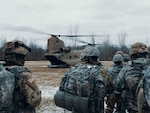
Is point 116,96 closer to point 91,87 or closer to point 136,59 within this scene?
point 136,59

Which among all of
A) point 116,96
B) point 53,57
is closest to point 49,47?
point 53,57

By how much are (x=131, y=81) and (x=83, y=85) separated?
90 cm

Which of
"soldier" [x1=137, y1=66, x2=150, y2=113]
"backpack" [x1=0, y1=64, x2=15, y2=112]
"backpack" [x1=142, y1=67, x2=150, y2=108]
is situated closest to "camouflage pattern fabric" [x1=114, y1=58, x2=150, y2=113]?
"soldier" [x1=137, y1=66, x2=150, y2=113]

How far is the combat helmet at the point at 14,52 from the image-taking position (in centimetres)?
469

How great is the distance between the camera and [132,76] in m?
5.36

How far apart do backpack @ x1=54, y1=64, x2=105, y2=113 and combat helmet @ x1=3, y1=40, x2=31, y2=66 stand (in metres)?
0.85

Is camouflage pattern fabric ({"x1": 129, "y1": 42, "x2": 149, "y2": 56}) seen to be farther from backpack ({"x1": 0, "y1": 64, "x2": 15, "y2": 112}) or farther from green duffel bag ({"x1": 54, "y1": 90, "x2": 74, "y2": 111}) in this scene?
backpack ({"x1": 0, "y1": 64, "x2": 15, "y2": 112})

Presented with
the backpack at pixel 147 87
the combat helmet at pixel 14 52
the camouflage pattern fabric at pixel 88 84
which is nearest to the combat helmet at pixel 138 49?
the camouflage pattern fabric at pixel 88 84

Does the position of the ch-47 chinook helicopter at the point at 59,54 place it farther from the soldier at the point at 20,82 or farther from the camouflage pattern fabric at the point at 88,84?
the soldier at the point at 20,82

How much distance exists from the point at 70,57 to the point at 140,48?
27225 mm

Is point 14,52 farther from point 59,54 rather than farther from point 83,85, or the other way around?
point 59,54

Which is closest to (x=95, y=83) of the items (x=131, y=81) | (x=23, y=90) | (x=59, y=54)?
(x=131, y=81)

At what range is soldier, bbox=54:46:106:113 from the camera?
492 centimetres

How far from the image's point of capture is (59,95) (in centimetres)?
528
